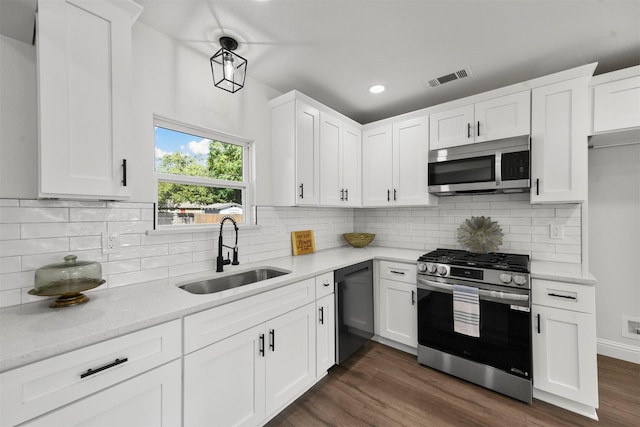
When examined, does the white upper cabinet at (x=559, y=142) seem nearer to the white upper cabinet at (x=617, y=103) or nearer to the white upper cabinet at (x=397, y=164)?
the white upper cabinet at (x=617, y=103)

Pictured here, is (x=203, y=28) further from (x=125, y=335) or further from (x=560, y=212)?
(x=560, y=212)

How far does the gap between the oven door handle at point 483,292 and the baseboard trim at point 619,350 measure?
4.88ft

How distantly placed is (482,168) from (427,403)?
1982mm

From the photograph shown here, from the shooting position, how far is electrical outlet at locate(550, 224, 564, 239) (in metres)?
2.33

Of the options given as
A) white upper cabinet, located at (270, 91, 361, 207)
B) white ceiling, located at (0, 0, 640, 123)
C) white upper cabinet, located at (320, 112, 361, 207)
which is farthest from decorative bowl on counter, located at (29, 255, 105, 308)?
white upper cabinet, located at (320, 112, 361, 207)

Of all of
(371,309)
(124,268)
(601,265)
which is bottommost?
(371,309)

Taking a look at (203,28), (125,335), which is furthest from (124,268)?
(203,28)

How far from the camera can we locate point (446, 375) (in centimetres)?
225

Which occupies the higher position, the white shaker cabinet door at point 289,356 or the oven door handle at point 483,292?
the oven door handle at point 483,292

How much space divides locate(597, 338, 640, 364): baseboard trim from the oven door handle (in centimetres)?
149

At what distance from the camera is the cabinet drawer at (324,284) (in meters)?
2.06

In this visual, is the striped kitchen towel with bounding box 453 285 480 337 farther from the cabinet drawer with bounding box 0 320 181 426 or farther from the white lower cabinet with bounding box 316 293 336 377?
the cabinet drawer with bounding box 0 320 181 426

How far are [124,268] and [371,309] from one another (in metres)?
2.18

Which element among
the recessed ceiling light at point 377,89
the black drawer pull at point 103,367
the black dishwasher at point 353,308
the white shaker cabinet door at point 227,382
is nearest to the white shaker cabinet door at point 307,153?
the recessed ceiling light at point 377,89
